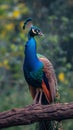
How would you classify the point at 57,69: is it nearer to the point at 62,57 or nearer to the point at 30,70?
the point at 62,57

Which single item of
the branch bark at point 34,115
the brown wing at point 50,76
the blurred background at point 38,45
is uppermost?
the blurred background at point 38,45

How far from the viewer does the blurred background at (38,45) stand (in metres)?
11.2

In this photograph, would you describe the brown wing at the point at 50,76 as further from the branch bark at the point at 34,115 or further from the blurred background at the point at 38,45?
the blurred background at the point at 38,45

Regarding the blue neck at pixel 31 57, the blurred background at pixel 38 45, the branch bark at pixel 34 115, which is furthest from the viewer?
the blurred background at pixel 38 45

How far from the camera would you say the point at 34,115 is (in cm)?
637

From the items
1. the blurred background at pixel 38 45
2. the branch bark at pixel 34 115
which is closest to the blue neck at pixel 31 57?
the branch bark at pixel 34 115

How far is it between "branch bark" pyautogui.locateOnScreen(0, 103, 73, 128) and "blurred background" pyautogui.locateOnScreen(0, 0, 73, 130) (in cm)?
393

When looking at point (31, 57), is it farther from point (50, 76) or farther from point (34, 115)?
point (34, 115)

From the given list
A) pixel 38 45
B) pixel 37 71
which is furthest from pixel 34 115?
pixel 38 45

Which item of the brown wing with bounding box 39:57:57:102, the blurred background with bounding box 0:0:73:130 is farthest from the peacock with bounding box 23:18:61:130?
the blurred background with bounding box 0:0:73:130

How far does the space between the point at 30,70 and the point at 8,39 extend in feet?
21.5

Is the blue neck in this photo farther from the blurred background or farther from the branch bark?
the blurred background

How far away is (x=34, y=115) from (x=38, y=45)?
16.6 ft

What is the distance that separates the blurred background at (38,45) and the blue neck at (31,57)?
3.13 meters
